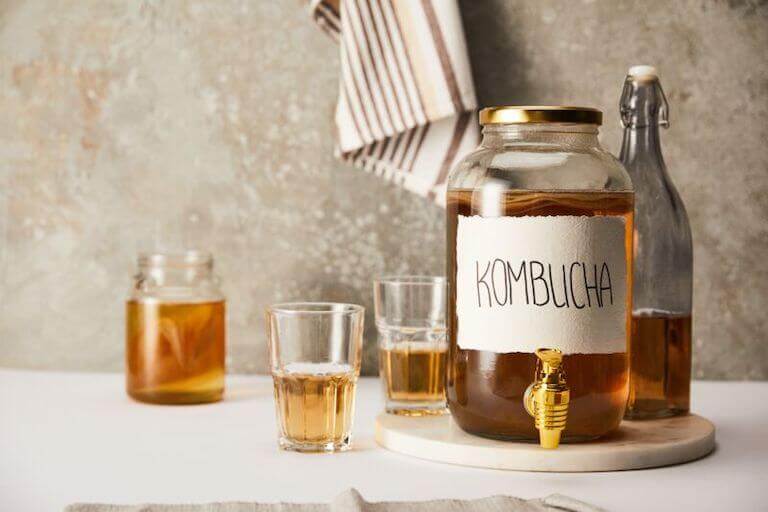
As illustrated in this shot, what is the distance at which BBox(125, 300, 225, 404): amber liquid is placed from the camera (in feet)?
3.42

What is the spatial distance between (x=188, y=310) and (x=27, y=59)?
449mm

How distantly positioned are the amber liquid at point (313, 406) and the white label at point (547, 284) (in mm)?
127

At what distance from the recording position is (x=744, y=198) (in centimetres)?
119

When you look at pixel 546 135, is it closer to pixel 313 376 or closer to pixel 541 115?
pixel 541 115

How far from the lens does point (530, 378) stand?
0.78 metres

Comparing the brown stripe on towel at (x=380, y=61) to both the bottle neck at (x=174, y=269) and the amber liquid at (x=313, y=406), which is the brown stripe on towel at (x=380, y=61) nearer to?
the bottle neck at (x=174, y=269)

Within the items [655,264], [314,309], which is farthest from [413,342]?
[655,264]

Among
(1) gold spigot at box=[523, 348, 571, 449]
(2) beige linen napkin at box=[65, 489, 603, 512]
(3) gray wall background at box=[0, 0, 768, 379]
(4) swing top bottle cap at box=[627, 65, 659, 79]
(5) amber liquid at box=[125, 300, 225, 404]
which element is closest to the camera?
(2) beige linen napkin at box=[65, 489, 603, 512]

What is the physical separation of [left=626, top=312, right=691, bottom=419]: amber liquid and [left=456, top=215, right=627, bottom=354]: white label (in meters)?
0.16

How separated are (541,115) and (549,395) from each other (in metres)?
0.22

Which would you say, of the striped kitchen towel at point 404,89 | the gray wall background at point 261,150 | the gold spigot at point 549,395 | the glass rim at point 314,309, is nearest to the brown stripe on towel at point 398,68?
the striped kitchen towel at point 404,89

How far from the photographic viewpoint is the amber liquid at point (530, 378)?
0.78 meters

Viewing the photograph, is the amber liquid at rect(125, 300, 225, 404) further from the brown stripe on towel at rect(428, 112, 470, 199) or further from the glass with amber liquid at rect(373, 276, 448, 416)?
the brown stripe on towel at rect(428, 112, 470, 199)

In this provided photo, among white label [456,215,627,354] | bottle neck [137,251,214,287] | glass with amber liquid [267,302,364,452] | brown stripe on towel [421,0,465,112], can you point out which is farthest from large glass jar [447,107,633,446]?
bottle neck [137,251,214,287]
